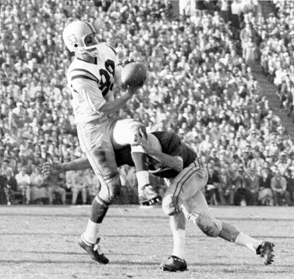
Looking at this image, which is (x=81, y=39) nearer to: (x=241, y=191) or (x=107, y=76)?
(x=107, y=76)

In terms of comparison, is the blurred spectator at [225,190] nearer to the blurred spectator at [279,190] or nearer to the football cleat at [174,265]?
the blurred spectator at [279,190]

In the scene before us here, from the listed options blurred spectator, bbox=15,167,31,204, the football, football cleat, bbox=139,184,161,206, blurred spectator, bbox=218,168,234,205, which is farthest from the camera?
blurred spectator, bbox=218,168,234,205

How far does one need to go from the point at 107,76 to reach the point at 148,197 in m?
1.27

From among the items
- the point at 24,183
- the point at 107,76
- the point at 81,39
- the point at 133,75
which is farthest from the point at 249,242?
the point at 24,183

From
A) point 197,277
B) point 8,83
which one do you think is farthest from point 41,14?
point 197,277

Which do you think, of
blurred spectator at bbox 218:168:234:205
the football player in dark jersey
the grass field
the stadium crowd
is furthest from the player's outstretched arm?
blurred spectator at bbox 218:168:234:205

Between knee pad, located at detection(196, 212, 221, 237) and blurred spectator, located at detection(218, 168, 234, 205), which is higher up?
knee pad, located at detection(196, 212, 221, 237)

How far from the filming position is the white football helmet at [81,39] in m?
9.40

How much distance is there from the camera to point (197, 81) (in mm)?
23516

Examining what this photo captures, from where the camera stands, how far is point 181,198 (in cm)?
894

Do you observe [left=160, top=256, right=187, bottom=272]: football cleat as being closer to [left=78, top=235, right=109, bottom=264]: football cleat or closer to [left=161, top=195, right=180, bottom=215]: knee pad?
[left=161, top=195, right=180, bottom=215]: knee pad

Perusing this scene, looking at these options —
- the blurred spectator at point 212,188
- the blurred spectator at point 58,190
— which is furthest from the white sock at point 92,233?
the blurred spectator at point 212,188

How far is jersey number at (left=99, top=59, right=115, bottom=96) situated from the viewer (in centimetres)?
939

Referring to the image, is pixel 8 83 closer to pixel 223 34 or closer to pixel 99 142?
pixel 223 34
